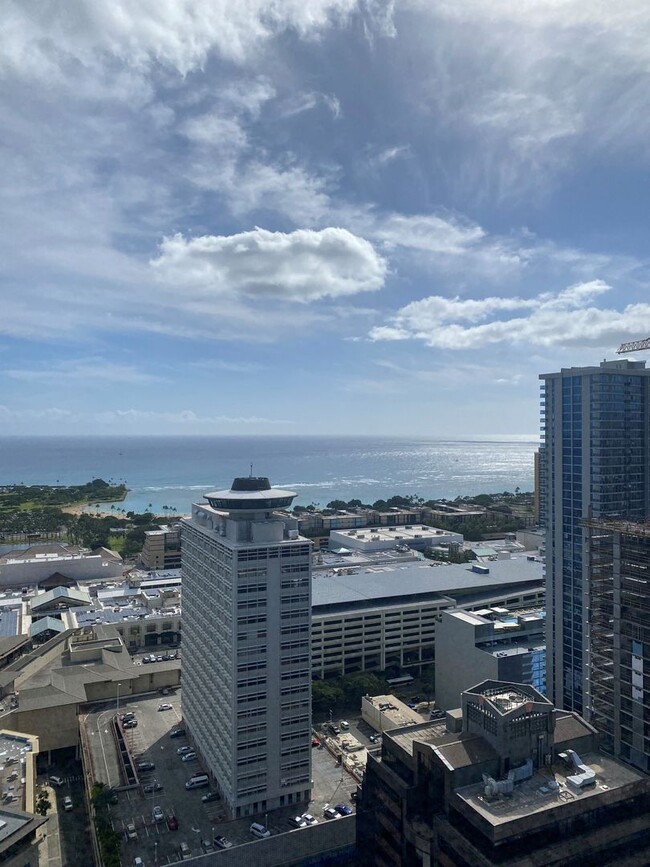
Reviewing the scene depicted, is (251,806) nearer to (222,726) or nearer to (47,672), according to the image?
(222,726)

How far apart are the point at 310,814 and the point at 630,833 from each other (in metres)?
24.0

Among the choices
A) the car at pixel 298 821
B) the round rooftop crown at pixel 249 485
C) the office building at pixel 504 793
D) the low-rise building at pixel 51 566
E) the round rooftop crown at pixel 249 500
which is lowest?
the car at pixel 298 821

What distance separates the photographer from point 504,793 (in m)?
26.2

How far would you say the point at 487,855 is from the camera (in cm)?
2392

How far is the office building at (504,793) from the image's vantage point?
24.7 metres

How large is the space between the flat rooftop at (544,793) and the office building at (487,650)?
30313 mm

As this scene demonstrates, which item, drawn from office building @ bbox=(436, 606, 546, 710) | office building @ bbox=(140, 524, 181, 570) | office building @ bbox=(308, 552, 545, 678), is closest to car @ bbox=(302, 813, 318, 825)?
office building @ bbox=(436, 606, 546, 710)

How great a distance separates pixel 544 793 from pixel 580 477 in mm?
30193

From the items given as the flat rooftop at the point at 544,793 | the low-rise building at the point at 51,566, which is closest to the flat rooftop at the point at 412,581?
the low-rise building at the point at 51,566

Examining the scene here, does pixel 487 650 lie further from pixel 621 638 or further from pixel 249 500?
pixel 249 500

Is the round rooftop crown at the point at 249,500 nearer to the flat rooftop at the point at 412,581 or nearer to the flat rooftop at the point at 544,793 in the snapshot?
the flat rooftop at the point at 544,793

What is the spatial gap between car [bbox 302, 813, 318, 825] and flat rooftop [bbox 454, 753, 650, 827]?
793 inches

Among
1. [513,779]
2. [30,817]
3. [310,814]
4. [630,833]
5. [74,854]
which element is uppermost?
[513,779]

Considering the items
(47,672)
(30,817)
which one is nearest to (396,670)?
(47,672)
